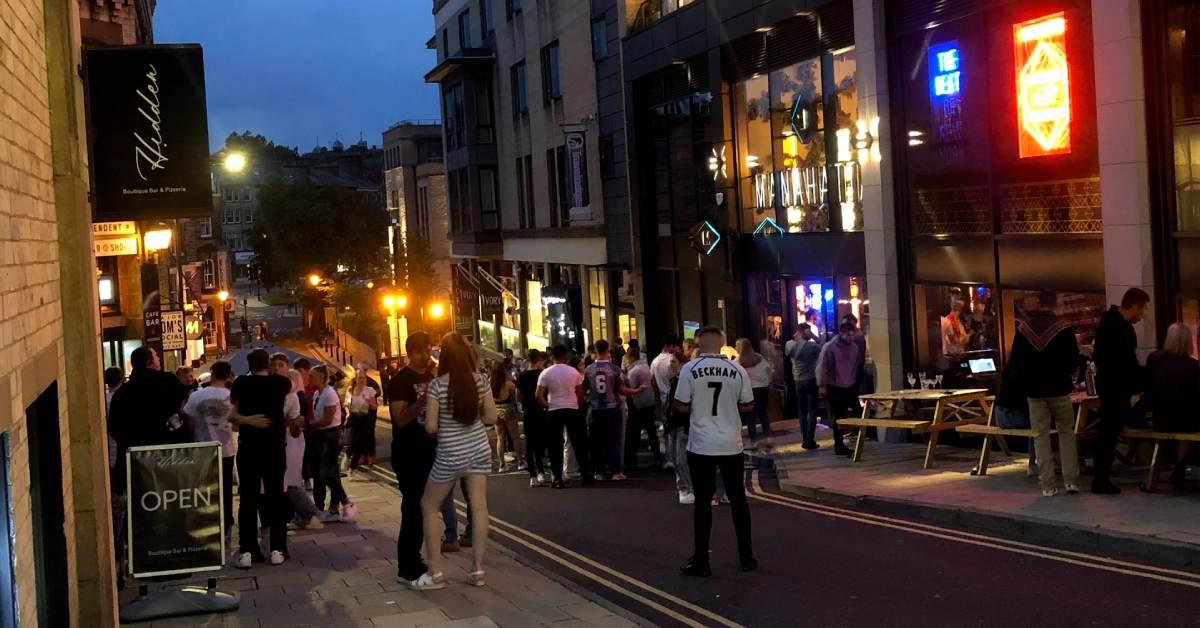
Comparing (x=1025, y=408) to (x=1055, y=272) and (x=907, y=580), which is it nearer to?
(x=1055, y=272)

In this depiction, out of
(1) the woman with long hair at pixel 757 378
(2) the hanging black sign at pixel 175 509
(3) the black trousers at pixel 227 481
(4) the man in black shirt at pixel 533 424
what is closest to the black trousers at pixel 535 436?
(4) the man in black shirt at pixel 533 424

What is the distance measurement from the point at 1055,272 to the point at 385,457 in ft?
43.9

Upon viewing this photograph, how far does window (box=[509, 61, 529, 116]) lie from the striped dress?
30.9m

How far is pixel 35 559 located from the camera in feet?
19.5

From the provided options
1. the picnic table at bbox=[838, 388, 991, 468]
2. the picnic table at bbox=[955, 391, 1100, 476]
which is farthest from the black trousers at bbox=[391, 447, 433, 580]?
the picnic table at bbox=[838, 388, 991, 468]

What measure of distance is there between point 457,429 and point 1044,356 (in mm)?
5622

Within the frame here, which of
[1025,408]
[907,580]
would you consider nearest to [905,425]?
[1025,408]

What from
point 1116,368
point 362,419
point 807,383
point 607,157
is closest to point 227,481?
point 362,419

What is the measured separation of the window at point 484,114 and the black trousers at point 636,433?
86.4 ft

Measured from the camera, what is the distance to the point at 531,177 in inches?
1572

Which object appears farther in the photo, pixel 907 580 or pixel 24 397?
pixel 907 580

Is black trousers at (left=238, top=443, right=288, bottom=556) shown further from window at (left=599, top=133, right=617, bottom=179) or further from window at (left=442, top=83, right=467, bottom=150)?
window at (left=442, top=83, right=467, bottom=150)

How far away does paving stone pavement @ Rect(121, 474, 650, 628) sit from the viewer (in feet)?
28.1

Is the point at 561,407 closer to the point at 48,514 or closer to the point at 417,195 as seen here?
the point at 48,514
